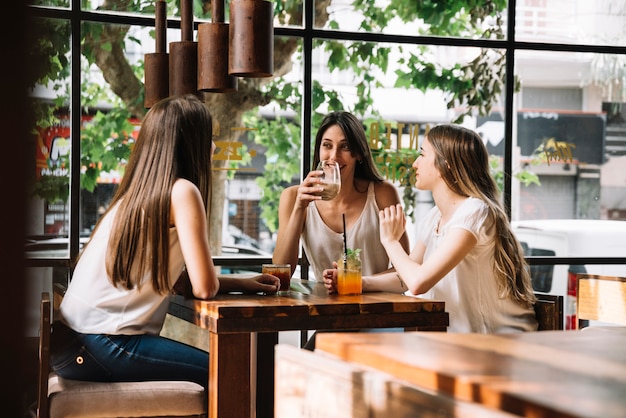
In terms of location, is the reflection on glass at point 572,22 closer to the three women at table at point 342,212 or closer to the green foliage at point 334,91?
the green foliage at point 334,91

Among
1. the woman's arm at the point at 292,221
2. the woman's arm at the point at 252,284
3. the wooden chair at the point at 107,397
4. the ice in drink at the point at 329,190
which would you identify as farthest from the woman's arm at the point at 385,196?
the wooden chair at the point at 107,397

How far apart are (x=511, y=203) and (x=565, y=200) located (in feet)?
1.01

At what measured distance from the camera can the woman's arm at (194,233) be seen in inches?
96.3

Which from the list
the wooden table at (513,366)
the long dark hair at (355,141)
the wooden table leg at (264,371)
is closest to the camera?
the wooden table at (513,366)

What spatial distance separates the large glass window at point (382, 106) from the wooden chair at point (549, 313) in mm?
1595

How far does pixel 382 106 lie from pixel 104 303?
233 cm

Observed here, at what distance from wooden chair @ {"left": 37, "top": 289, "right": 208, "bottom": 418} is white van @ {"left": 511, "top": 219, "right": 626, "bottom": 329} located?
8.78 feet

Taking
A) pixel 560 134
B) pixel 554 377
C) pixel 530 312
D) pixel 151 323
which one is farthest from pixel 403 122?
pixel 554 377

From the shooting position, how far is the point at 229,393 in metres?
2.37

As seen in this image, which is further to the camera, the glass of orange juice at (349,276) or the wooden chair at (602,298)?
the wooden chair at (602,298)

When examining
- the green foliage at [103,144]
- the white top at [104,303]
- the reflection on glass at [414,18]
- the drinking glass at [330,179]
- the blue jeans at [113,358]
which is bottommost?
the blue jeans at [113,358]

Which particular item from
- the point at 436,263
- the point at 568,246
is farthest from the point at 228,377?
the point at 568,246

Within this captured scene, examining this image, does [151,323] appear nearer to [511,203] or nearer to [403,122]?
[403,122]

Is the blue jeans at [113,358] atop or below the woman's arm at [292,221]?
below
